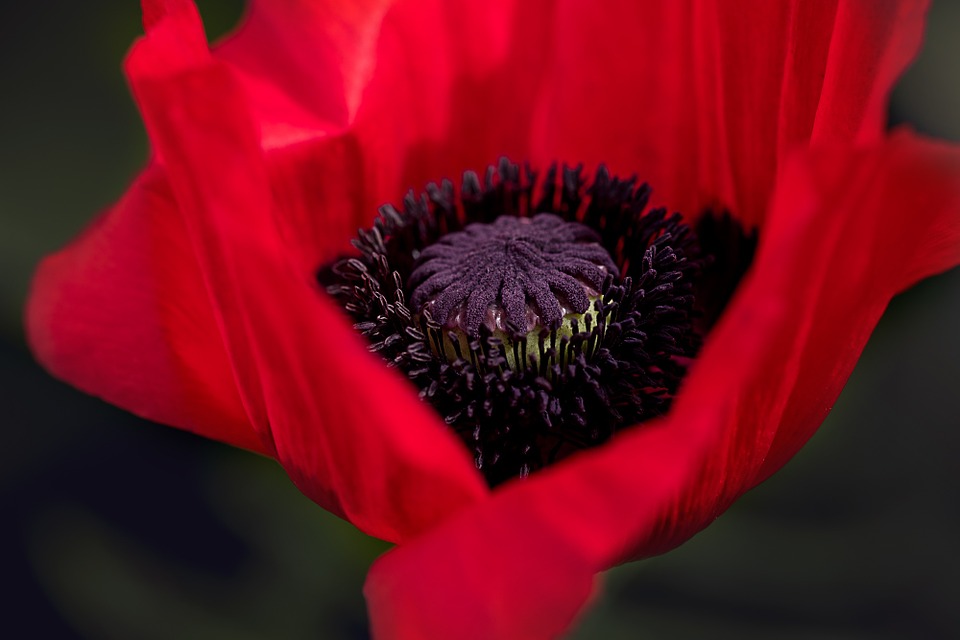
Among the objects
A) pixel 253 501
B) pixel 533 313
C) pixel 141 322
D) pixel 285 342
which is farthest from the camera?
pixel 253 501

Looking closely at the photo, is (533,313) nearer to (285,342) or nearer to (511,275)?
(511,275)

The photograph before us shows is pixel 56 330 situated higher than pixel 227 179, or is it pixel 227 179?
pixel 227 179

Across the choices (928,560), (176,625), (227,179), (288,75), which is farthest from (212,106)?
(928,560)

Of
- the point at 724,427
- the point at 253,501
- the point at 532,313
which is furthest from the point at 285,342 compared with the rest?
the point at 253,501

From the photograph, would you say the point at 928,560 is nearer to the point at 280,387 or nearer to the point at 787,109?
the point at 787,109

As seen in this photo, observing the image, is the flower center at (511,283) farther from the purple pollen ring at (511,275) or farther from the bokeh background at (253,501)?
the bokeh background at (253,501)

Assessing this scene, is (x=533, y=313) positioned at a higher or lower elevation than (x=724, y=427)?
lower

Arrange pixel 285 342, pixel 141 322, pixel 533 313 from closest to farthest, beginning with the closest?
pixel 285 342
pixel 141 322
pixel 533 313

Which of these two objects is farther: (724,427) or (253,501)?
(253,501)
